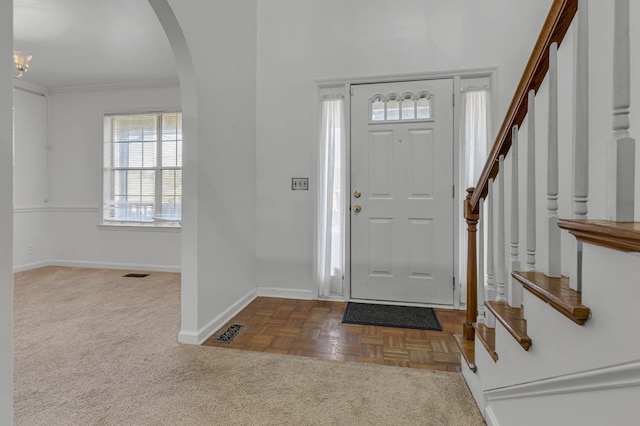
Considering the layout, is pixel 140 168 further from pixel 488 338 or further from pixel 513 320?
pixel 513 320

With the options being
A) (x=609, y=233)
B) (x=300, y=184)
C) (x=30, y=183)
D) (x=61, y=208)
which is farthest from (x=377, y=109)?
(x=30, y=183)

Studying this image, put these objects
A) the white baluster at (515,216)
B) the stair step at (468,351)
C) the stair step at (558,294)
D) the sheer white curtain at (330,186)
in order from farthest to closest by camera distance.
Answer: the sheer white curtain at (330,186)
the stair step at (468,351)
the white baluster at (515,216)
the stair step at (558,294)

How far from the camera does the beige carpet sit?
4.81 feet

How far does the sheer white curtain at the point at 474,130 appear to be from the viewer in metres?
2.86

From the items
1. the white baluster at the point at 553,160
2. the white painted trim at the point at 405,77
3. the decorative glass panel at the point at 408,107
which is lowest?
the white baluster at the point at 553,160

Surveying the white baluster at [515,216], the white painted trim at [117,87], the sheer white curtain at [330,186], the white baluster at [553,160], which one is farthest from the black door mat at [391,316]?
the white painted trim at [117,87]

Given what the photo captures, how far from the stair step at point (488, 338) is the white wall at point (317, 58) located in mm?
1820

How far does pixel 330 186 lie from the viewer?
3148 millimetres

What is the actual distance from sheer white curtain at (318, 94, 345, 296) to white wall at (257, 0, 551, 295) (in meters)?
0.10

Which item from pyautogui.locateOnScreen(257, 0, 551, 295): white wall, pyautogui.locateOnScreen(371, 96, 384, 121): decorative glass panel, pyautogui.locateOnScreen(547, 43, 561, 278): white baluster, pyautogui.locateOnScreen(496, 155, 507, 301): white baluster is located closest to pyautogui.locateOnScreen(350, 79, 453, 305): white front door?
pyautogui.locateOnScreen(371, 96, 384, 121): decorative glass panel

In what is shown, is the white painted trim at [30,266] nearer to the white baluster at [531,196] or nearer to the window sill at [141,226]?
the window sill at [141,226]

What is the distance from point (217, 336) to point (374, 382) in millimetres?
1171

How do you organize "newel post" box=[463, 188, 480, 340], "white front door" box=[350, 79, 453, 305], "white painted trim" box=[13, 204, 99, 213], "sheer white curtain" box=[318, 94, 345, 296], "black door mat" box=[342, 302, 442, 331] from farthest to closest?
"white painted trim" box=[13, 204, 99, 213] < "sheer white curtain" box=[318, 94, 345, 296] < "white front door" box=[350, 79, 453, 305] < "black door mat" box=[342, 302, 442, 331] < "newel post" box=[463, 188, 480, 340]

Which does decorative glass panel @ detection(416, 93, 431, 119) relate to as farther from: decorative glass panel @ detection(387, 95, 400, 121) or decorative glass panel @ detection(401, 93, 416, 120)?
decorative glass panel @ detection(387, 95, 400, 121)
